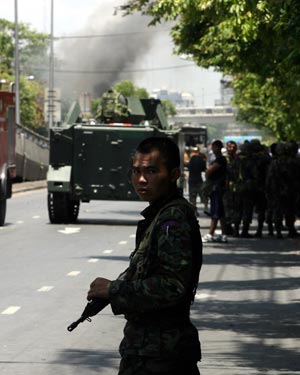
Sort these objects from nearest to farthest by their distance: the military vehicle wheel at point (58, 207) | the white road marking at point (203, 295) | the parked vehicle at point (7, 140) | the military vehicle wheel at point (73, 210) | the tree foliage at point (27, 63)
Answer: the white road marking at point (203, 295) < the parked vehicle at point (7, 140) < the military vehicle wheel at point (58, 207) < the military vehicle wheel at point (73, 210) < the tree foliage at point (27, 63)

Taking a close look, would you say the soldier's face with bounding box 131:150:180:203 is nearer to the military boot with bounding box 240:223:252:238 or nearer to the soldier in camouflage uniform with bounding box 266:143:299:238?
the military boot with bounding box 240:223:252:238

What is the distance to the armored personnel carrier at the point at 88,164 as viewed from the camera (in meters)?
27.9

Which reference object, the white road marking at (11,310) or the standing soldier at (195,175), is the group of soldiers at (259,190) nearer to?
the standing soldier at (195,175)

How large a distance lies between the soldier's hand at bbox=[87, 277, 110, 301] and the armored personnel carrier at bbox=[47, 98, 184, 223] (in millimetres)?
22553

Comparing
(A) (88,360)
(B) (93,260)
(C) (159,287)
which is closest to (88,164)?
(B) (93,260)

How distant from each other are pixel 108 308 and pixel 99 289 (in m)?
8.49

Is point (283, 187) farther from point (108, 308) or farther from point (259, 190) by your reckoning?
point (108, 308)

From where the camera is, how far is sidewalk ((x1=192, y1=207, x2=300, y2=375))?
1008cm

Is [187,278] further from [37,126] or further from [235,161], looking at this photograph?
[37,126]

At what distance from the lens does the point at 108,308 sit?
44.8 ft

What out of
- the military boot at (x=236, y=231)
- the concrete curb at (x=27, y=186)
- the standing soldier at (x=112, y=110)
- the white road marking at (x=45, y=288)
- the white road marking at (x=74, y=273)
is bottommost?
the concrete curb at (x=27, y=186)

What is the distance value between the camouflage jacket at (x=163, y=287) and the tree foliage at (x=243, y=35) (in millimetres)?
8675

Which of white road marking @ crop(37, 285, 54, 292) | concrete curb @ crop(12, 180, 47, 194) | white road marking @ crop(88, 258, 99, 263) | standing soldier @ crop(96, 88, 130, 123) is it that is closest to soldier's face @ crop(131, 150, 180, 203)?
white road marking @ crop(37, 285, 54, 292)

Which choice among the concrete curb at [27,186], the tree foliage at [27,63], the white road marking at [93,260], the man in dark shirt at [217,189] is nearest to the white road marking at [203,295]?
the white road marking at [93,260]
